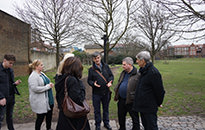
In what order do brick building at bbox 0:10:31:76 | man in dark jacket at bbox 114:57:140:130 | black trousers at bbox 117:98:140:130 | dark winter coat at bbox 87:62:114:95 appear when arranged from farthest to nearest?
brick building at bbox 0:10:31:76 < dark winter coat at bbox 87:62:114:95 < black trousers at bbox 117:98:140:130 < man in dark jacket at bbox 114:57:140:130

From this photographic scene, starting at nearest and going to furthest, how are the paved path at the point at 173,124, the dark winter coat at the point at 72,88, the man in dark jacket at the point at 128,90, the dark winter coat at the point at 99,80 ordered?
the dark winter coat at the point at 72,88, the man in dark jacket at the point at 128,90, the dark winter coat at the point at 99,80, the paved path at the point at 173,124

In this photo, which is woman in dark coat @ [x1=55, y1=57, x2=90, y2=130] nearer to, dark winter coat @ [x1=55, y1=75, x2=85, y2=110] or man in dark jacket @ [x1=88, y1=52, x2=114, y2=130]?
dark winter coat @ [x1=55, y1=75, x2=85, y2=110]

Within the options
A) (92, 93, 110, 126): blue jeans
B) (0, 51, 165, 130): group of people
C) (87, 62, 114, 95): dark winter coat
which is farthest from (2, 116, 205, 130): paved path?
(87, 62, 114, 95): dark winter coat

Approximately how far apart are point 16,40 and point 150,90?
11.3 m

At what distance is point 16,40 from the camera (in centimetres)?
1134

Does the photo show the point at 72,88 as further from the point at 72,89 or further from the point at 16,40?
the point at 16,40

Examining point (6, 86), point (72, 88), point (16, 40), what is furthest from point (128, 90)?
point (16, 40)

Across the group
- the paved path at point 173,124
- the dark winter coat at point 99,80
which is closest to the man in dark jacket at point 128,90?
the dark winter coat at point 99,80

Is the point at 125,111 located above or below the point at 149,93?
below

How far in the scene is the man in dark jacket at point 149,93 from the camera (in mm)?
Result: 2736

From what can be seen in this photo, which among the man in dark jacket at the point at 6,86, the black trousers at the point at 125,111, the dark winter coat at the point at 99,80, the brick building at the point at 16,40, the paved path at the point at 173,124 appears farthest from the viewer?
the brick building at the point at 16,40

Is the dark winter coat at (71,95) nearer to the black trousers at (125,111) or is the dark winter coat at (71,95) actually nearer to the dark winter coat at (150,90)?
the dark winter coat at (150,90)

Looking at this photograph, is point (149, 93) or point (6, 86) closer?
point (149, 93)

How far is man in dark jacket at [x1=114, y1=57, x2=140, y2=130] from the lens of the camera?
10.9 feet
